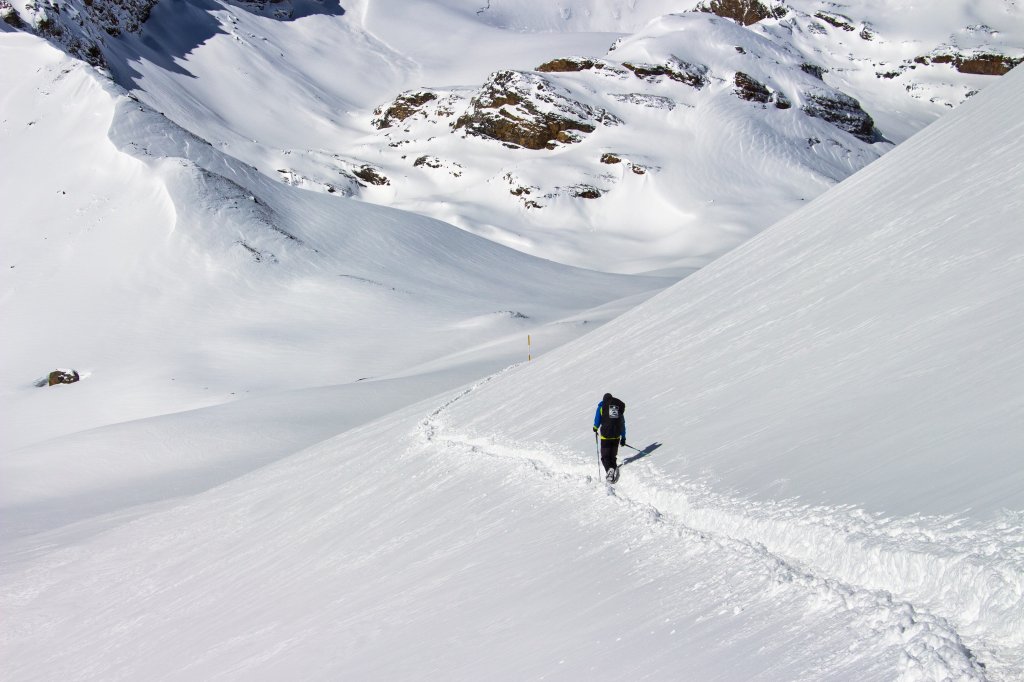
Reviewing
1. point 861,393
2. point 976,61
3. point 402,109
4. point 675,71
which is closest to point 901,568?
point 861,393

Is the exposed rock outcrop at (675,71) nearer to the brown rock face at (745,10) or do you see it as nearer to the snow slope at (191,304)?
the snow slope at (191,304)

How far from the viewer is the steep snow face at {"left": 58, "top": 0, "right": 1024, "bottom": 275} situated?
8131 cm

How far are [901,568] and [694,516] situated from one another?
2.33 m

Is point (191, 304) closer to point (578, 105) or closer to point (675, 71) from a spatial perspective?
point (578, 105)

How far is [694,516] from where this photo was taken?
753 centimetres

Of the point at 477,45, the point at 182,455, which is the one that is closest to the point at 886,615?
the point at 182,455

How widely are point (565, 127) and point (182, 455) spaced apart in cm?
8080

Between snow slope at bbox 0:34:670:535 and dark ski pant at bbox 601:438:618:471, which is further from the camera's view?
snow slope at bbox 0:34:670:535

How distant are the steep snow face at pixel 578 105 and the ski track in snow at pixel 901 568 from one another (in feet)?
168

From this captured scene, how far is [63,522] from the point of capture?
697 inches

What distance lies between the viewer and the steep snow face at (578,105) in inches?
3201

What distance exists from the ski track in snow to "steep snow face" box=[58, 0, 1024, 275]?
51167 millimetres

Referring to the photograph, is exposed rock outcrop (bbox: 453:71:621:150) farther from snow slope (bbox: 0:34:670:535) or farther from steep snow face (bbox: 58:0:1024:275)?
snow slope (bbox: 0:34:670:535)

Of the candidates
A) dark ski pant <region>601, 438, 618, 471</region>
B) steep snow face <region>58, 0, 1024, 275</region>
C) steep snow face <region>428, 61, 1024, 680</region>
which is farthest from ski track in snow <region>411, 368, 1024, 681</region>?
steep snow face <region>58, 0, 1024, 275</region>
